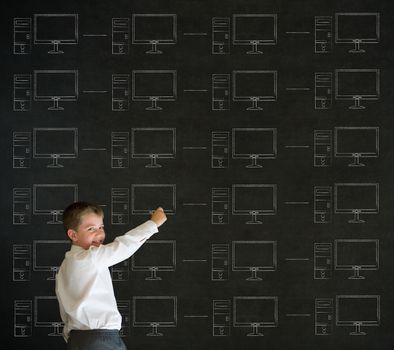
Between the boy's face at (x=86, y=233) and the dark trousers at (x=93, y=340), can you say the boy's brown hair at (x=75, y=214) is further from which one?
the dark trousers at (x=93, y=340)

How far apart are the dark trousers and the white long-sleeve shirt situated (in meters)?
0.02

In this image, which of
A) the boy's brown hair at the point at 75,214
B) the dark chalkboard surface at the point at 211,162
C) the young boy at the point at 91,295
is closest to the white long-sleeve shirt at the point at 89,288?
the young boy at the point at 91,295

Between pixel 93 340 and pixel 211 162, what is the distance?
1.81m

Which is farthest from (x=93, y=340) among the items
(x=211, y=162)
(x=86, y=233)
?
(x=211, y=162)

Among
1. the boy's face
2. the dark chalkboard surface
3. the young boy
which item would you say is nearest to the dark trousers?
the young boy

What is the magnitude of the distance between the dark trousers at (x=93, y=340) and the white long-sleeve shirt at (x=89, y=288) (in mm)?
24

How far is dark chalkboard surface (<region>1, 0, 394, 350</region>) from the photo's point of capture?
171 inches

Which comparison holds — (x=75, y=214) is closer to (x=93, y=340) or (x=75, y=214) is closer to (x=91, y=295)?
(x=91, y=295)

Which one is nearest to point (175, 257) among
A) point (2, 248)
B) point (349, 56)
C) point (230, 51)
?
point (2, 248)

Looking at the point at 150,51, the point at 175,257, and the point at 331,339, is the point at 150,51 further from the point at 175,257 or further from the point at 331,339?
the point at 331,339

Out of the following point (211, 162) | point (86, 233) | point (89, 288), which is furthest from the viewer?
point (211, 162)

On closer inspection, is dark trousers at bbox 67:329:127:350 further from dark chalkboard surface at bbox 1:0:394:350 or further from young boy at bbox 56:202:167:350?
dark chalkboard surface at bbox 1:0:394:350

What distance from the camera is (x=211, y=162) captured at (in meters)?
4.38

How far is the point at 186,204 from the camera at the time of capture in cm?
436
